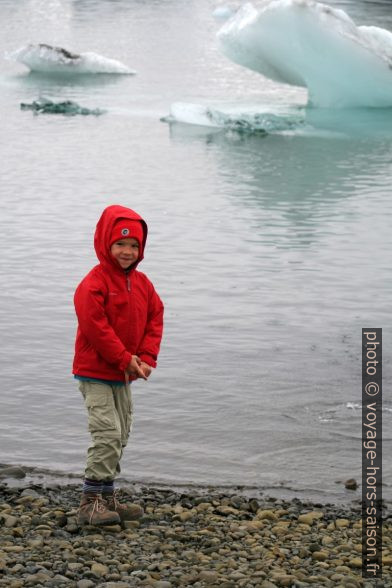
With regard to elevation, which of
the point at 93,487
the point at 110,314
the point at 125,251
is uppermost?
the point at 125,251

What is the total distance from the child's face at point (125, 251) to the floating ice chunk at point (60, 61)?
20.9 metres

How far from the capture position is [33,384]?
27.7 ft

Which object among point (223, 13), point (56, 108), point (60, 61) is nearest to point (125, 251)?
point (56, 108)

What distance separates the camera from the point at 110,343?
522 centimetres

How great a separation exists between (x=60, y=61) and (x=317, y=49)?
24.8ft

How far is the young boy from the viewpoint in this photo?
17.3ft

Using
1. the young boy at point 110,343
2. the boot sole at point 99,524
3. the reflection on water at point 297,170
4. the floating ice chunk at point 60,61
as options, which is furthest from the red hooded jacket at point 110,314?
the floating ice chunk at point 60,61

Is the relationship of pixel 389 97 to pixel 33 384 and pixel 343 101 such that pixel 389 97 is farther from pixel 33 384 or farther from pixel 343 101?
pixel 33 384

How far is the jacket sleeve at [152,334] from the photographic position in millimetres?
5434

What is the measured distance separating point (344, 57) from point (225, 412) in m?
12.9

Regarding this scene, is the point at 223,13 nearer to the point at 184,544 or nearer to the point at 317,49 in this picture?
the point at 317,49

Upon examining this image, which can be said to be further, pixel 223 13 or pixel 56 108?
pixel 223 13

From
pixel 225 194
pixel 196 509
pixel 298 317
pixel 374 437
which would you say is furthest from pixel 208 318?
pixel 225 194

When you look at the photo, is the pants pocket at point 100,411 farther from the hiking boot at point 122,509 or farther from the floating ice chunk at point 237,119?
the floating ice chunk at point 237,119
